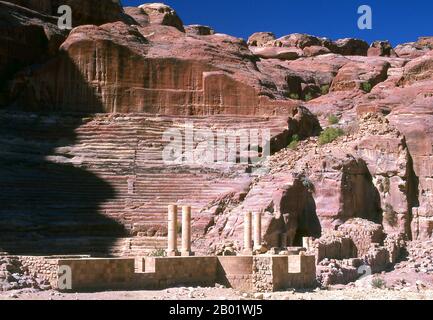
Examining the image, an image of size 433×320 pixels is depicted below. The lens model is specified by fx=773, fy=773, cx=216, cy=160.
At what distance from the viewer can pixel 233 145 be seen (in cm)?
4131

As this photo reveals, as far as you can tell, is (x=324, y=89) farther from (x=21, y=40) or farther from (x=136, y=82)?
(x=21, y=40)

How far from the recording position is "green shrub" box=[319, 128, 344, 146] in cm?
4150

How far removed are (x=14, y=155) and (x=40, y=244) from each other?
9369 mm

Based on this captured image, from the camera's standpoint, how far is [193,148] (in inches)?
1620

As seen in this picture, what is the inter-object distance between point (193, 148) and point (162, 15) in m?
36.6

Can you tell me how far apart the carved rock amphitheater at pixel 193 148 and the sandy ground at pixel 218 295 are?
158 centimetres

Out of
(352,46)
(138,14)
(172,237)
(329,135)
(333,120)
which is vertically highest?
(138,14)

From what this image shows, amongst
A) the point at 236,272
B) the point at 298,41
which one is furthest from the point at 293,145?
the point at 298,41

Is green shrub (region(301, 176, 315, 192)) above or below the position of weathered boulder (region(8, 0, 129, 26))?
below

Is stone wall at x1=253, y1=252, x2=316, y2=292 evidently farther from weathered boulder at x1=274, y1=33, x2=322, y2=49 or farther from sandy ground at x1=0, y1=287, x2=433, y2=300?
weathered boulder at x1=274, y1=33, x2=322, y2=49

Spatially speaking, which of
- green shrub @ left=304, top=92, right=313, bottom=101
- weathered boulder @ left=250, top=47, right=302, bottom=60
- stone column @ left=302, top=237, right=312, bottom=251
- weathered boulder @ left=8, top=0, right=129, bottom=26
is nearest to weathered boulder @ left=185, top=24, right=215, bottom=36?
weathered boulder @ left=250, top=47, right=302, bottom=60

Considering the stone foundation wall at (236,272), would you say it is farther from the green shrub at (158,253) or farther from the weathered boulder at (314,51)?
the weathered boulder at (314,51)

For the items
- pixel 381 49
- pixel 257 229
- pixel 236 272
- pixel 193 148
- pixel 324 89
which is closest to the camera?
pixel 236 272

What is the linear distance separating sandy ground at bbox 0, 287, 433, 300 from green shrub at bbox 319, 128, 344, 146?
53.1 ft
